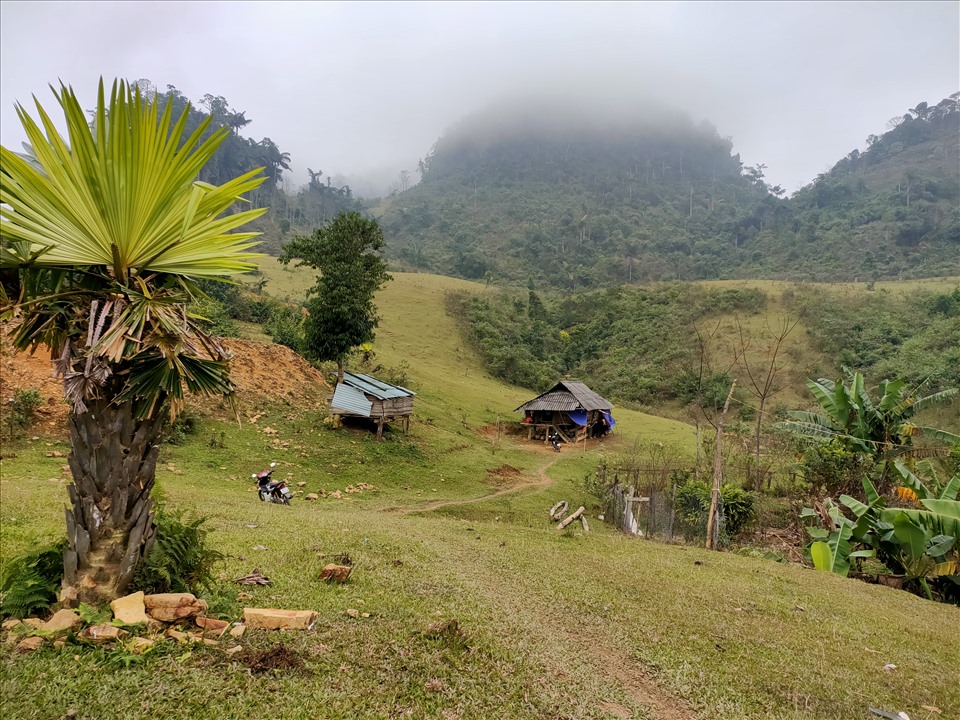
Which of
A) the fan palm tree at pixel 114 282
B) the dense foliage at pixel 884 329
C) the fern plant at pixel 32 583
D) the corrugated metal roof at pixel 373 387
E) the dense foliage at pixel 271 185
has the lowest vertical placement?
the fern plant at pixel 32 583

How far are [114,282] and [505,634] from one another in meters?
4.99

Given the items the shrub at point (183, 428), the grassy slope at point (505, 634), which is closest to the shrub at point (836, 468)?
the grassy slope at point (505, 634)

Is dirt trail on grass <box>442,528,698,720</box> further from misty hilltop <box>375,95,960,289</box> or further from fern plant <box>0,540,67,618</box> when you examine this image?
misty hilltop <box>375,95,960,289</box>

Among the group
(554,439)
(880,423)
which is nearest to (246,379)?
(554,439)

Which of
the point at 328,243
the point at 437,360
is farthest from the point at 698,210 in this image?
the point at 328,243

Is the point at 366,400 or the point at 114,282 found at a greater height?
the point at 114,282

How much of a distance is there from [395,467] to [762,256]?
3532 inches

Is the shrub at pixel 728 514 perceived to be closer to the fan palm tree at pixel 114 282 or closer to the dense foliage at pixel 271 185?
the fan palm tree at pixel 114 282

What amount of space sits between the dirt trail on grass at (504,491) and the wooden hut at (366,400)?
18.4ft

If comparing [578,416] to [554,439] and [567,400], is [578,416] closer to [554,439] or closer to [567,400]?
[567,400]

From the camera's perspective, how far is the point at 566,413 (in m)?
30.9

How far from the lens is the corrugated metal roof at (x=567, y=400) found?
30.1m

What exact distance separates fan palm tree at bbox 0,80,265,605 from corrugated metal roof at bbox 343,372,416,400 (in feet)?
56.2

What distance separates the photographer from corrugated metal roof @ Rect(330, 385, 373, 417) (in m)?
20.6
